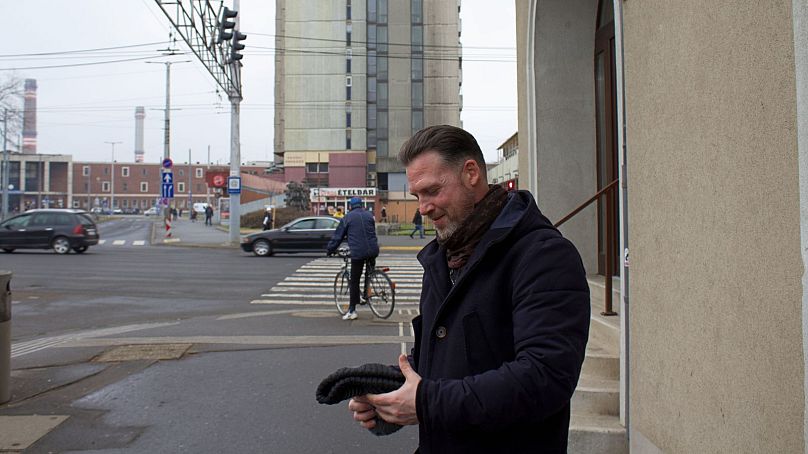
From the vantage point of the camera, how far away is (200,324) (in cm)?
916

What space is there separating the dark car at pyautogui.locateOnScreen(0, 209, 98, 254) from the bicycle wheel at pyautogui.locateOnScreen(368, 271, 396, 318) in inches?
688

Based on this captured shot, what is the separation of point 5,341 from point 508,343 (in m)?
5.41

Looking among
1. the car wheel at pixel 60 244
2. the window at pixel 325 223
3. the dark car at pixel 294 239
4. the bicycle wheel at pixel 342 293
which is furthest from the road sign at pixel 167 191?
the bicycle wheel at pixel 342 293

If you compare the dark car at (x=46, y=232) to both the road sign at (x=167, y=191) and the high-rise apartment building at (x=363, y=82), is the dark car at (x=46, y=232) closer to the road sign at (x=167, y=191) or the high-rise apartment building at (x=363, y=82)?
the road sign at (x=167, y=191)

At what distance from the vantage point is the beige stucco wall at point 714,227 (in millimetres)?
2188

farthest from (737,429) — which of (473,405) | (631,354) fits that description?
(473,405)

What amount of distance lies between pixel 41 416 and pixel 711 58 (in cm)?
544

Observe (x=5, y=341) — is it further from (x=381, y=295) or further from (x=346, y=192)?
(x=346, y=192)

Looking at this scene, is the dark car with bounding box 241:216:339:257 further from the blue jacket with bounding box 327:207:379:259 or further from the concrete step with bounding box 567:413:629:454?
the concrete step with bounding box 567:413:629:454

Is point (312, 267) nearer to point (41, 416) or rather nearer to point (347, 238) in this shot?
point (347, 238)

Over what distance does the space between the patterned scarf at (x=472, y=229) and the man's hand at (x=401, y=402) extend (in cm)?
40

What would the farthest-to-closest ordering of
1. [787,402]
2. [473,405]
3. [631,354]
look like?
[631,354] < [787,402] < [473,405]

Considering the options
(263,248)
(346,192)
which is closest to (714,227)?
(263,248)

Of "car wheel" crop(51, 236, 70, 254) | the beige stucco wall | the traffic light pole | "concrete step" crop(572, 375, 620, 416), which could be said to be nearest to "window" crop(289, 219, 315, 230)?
the traffic light pole
